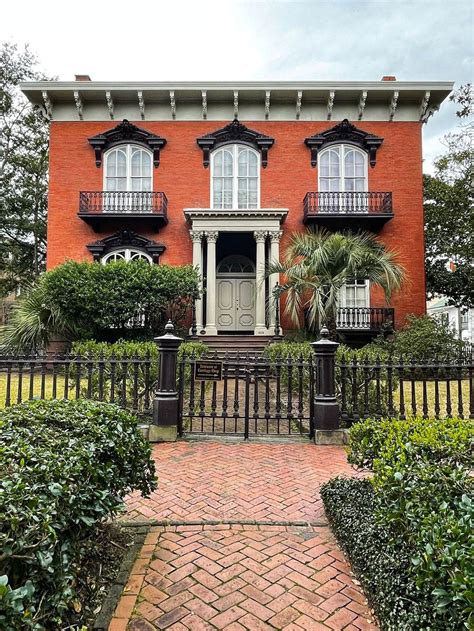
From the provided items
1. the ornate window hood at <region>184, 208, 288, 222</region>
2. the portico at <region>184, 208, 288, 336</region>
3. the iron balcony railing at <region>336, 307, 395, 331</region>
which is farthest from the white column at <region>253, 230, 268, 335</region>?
the iron balcony railing at <region>336, 307, 395, 331</region>

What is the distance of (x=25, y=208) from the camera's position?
22203 millimetres

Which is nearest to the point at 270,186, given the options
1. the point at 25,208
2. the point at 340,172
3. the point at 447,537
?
the point at 340,172

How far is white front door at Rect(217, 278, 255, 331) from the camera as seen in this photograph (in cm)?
1662

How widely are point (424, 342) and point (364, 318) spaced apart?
3.45 m

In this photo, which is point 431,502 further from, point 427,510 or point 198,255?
point 198,255

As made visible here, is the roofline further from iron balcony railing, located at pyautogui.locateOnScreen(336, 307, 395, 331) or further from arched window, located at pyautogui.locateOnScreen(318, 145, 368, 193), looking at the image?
iron balcony railing, located at pyautogui.locateOnScreen(336, 307, 395, 331)

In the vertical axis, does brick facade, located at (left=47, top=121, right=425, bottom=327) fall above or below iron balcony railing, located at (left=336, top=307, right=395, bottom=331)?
above

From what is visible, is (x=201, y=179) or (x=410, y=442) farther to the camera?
(x=201, y=179)

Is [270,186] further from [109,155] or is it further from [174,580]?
[174,580]

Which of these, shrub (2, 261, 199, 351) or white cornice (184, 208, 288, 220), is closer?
shrub (2, 261, 199, 351)

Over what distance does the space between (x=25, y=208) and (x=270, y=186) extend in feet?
46.9

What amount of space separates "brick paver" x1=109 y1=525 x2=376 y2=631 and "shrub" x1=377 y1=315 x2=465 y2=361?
934 cm

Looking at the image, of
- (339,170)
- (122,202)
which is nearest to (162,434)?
(122,202)

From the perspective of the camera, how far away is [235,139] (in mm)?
16250
